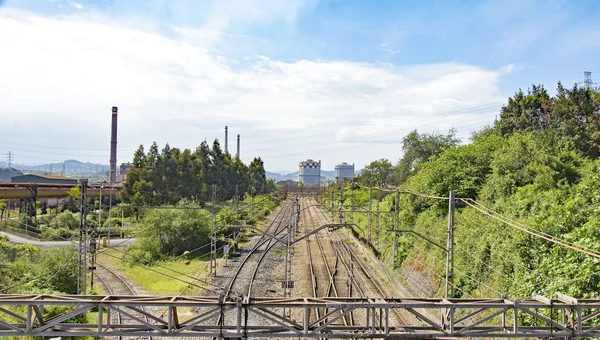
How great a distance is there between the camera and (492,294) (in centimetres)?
1523

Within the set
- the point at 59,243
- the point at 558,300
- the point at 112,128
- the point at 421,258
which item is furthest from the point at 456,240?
the point at 112,128

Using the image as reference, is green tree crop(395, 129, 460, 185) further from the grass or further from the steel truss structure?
the steel truss structure

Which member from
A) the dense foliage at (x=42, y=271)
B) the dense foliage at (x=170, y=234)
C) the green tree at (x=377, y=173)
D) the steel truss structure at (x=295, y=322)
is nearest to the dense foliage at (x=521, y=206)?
the steel truss structure at (x=295, y=322)

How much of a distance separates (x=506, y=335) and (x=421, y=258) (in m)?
13.1

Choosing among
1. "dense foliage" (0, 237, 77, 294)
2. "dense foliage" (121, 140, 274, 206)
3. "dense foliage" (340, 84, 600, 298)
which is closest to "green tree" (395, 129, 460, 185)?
"dense foliage" (340, 84, 600, 298)

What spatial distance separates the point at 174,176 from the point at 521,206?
34753 mm

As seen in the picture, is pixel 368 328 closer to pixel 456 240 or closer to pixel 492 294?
pixel 492 294

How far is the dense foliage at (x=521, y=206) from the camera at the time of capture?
12.5m

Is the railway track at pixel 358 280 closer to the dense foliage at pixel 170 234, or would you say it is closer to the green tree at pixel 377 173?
the dense foliage at pixel 170 234

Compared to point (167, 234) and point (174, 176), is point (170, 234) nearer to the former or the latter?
point (167, 234)

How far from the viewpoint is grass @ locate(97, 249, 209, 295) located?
68.7ft

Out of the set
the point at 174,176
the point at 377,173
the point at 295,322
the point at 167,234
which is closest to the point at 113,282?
the point at 167,234

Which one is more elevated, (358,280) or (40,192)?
(40,192)

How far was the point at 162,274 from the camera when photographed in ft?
69.3
